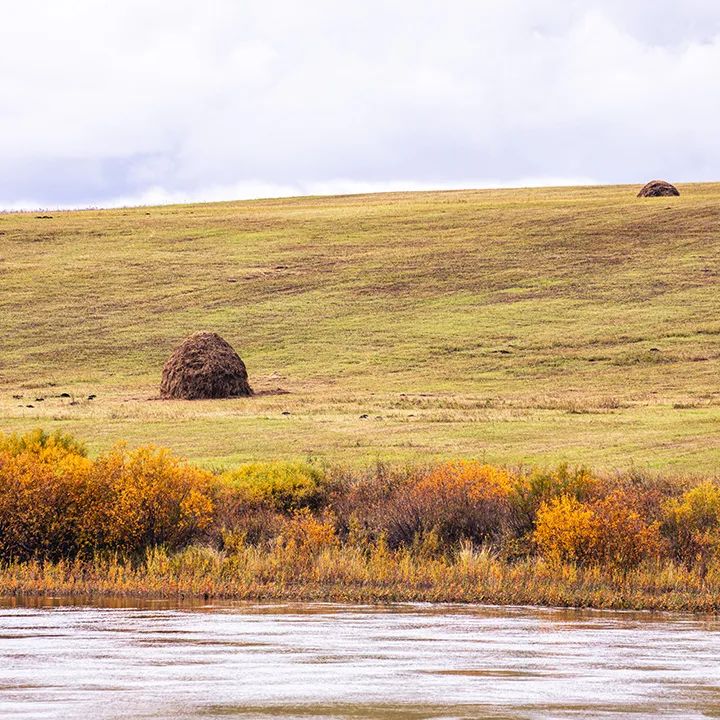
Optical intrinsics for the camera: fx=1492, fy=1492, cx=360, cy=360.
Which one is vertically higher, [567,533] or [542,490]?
[542,490]

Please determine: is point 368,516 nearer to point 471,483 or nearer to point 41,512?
point 471,483

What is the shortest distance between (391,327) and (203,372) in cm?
1615

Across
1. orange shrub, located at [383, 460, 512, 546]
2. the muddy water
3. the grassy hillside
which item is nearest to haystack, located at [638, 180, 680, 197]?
the grassy hillside

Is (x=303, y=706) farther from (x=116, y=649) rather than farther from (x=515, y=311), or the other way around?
(x=515, y=311)

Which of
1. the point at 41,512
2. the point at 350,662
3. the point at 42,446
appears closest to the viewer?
the point at 350,662

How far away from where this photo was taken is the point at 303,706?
14.0 meters

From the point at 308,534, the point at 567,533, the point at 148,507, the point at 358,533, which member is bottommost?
the point at 358,533

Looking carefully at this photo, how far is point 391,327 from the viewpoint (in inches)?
2689

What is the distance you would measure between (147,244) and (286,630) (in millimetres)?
77365

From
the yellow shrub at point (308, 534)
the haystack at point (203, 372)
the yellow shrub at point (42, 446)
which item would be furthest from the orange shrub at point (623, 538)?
the haystack at point (203, 372)

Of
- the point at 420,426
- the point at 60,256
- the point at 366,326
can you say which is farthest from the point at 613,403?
the point at 60,256

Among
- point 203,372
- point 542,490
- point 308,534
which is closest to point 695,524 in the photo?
point 542,490

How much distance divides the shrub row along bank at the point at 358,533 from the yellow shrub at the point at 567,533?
0.02 metres

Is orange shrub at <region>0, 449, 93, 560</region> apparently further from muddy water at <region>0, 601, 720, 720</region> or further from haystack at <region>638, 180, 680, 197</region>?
haystack at <region>638, 180, 680, 197</region>
